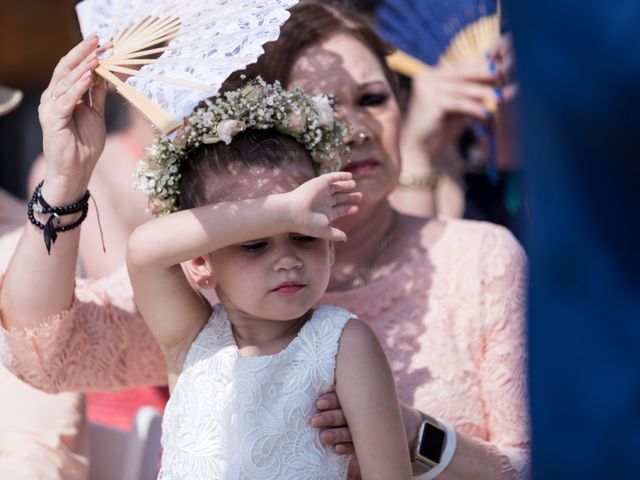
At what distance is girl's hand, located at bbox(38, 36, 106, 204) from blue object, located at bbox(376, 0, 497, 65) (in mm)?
1965

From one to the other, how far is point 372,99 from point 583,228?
5.61ft

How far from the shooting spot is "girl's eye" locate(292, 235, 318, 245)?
6.75ft

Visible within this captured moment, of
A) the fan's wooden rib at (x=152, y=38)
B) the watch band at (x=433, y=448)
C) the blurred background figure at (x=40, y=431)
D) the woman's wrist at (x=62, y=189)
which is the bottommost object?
the blurred background figure at (x=40, y=431)

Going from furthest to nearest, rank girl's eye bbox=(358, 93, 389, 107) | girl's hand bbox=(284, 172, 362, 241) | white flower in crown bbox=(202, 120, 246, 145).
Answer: girl's eye bbox=(358, 93, 389, 107) → white flower in crown bbox=(202, 120, 246, 145) → girl's hand bbox=(284, 172, 362, 241)

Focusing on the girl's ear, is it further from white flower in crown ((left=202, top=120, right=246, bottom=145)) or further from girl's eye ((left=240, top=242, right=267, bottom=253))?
white flower in crown ((left=202, top=120, right=246, bottom=145))

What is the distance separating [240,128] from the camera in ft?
6.71

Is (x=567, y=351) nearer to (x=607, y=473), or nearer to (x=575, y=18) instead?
(x=607, y=473)

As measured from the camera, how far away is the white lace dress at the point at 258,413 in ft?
6.64

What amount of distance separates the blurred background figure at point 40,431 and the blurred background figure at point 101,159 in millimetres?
533

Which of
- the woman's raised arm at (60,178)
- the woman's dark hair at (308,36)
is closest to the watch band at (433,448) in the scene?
the woman's raised arm at (60,178)

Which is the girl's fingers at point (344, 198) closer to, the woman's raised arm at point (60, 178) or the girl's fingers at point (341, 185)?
the girl's fingers at point (341, 185)

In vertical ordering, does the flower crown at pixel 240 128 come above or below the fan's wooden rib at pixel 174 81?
below

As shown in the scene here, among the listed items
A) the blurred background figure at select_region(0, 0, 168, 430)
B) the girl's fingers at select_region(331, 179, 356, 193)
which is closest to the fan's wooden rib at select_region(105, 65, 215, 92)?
the girl's fingers at select_region(331, 179, 356, 193)

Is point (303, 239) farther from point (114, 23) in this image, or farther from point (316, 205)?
point (114, 23)
